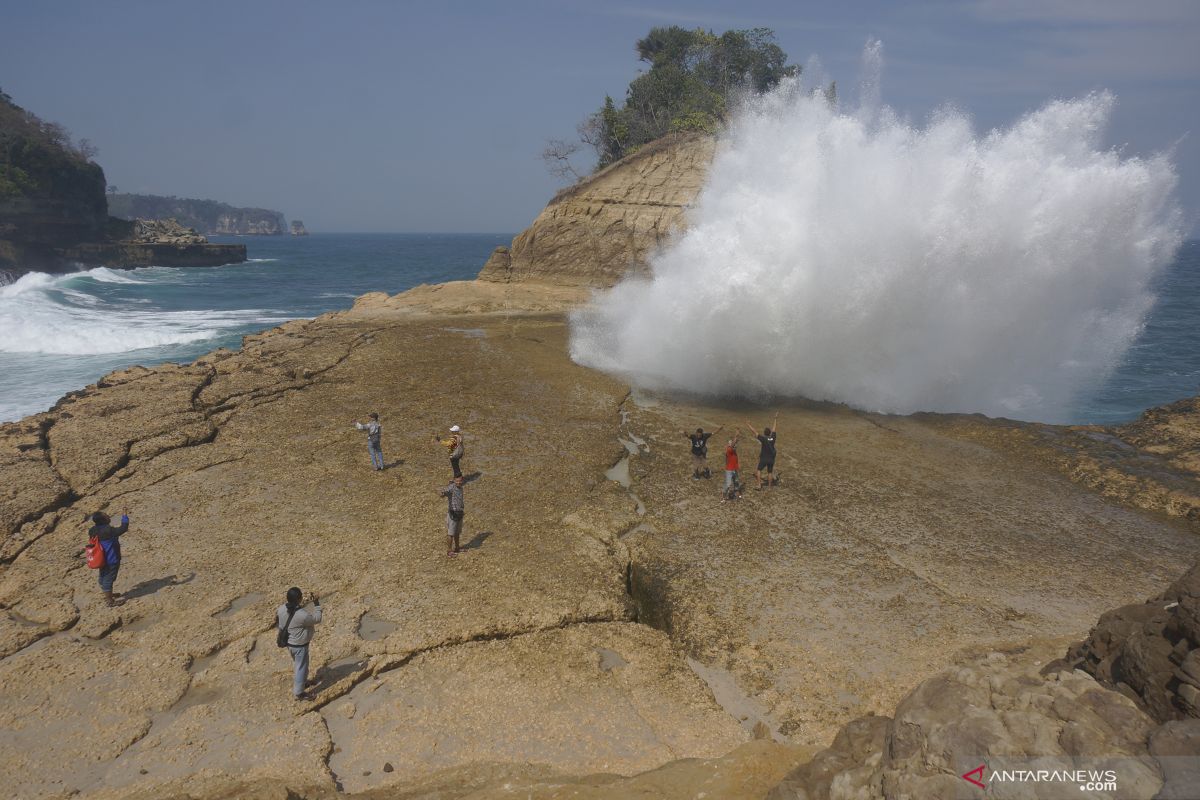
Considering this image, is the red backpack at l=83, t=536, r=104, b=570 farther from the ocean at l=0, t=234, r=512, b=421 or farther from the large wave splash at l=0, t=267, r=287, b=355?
the large wave splash at l=0, t=267, r=287, b=355

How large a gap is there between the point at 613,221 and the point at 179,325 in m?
21.6

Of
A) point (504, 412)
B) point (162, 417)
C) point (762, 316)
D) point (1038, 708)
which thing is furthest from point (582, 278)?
point (1038, 708)

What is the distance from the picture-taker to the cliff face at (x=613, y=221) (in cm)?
2983

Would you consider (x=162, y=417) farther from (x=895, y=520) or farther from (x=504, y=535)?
(x=895, y=520)

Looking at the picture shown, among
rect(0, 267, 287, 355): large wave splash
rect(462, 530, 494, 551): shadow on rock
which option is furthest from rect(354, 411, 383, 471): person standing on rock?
rect(0, 267, 287, 355): large wave splash

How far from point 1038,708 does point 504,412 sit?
10.8 metres

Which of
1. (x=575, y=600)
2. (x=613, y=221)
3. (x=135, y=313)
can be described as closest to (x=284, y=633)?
(x=575, y=600)

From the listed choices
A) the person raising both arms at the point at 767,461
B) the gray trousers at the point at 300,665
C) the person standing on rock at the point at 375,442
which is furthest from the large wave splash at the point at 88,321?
the person raising both arms at the point at 767,461

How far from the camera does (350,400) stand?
1440 cm

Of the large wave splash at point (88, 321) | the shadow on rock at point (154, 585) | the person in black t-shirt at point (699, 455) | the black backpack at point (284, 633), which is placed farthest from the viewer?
the large wave splash at point (88, 321)

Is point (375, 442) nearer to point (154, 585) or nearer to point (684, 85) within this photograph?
point (154, 585)

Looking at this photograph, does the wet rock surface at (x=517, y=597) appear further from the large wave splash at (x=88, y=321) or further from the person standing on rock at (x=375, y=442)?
the large wave splash at (x=88, y=321)

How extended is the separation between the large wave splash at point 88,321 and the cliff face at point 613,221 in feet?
47.1

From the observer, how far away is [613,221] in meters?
30.1
